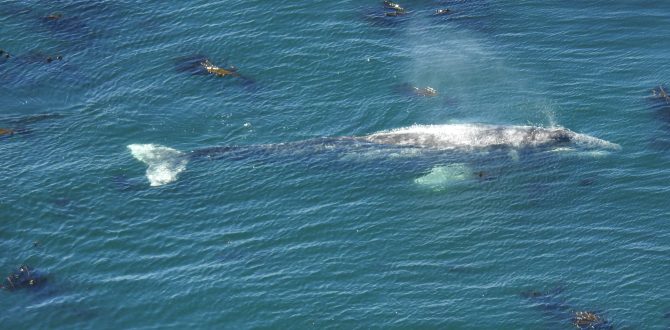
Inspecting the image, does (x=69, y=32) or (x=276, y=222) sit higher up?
(x=69, y=32)

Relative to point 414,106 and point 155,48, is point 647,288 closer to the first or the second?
point 414,106

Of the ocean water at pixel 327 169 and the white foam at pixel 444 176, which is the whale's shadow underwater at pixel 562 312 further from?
the white foam at pixel 444 176

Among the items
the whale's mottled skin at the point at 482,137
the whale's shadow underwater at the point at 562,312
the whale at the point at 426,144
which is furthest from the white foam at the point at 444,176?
the whale's shadow underwater at the point at 562,312

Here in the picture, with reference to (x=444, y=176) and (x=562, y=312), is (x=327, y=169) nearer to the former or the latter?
(x=444, y=176)

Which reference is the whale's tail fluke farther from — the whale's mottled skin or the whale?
the whale's mottled skin

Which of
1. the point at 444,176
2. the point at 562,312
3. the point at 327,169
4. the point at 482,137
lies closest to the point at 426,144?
the point at 444,176

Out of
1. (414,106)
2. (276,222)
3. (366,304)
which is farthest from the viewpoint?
(414,106)

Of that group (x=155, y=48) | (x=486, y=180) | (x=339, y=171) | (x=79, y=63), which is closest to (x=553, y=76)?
(x=486, y=180)
